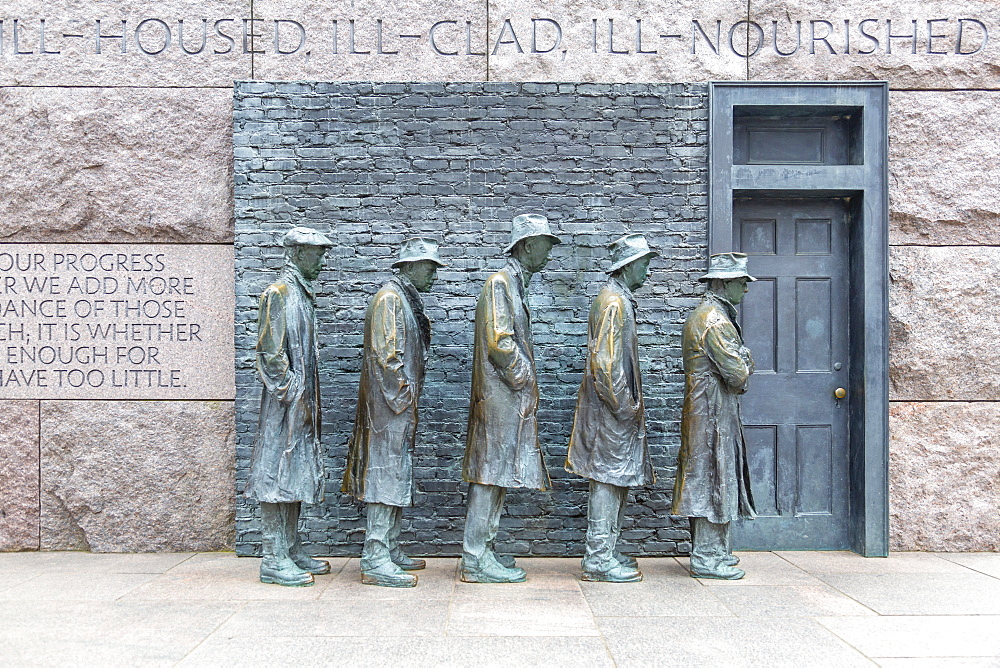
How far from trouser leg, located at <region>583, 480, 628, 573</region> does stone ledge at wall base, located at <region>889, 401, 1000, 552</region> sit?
252 centimetres

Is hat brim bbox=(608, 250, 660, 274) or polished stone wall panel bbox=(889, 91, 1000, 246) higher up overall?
polished stone wall panel bbox=(889, 91, 1000, 246)

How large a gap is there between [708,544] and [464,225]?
2987 mm

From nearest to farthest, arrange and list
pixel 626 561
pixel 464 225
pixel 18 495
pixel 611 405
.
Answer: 1. pixel 611 405
2. pixel 626 561
3. pixel 464 225
4. pixel 18 495

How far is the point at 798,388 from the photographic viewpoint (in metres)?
6.59

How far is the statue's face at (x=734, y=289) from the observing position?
568cm

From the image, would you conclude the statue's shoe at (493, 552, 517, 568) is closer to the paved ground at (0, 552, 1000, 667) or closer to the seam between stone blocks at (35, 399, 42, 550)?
the paved ground at (0, 552, 1000, 667)

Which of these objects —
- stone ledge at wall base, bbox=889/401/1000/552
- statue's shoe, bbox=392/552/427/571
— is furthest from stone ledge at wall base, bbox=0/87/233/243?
stone ledge at wall base, bbox=889/401/1000/552

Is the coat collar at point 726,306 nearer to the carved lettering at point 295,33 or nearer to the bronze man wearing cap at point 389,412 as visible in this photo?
the bronze man wearing cap at point 389,412

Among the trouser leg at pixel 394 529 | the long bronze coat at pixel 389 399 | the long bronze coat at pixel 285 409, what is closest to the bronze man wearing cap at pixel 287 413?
the long bronze coat at pixel 285 409

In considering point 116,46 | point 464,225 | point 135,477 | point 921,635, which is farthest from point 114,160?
point 921,635

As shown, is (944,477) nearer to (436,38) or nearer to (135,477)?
(436,38)

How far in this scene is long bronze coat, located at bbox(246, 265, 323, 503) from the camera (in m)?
5.20

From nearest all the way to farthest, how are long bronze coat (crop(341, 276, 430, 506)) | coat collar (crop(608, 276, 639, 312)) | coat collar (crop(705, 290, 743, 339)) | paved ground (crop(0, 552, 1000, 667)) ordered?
1. paved ground (crop(0, 552, 1000, 667))
2. long bronze coat (crop(341, 276, 430, 506))
3. coat collar (crop(608, 276, 639, 312))
4. coat collar (crop(705, 290, 743, 339))

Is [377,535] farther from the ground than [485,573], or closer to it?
farther from the ground
